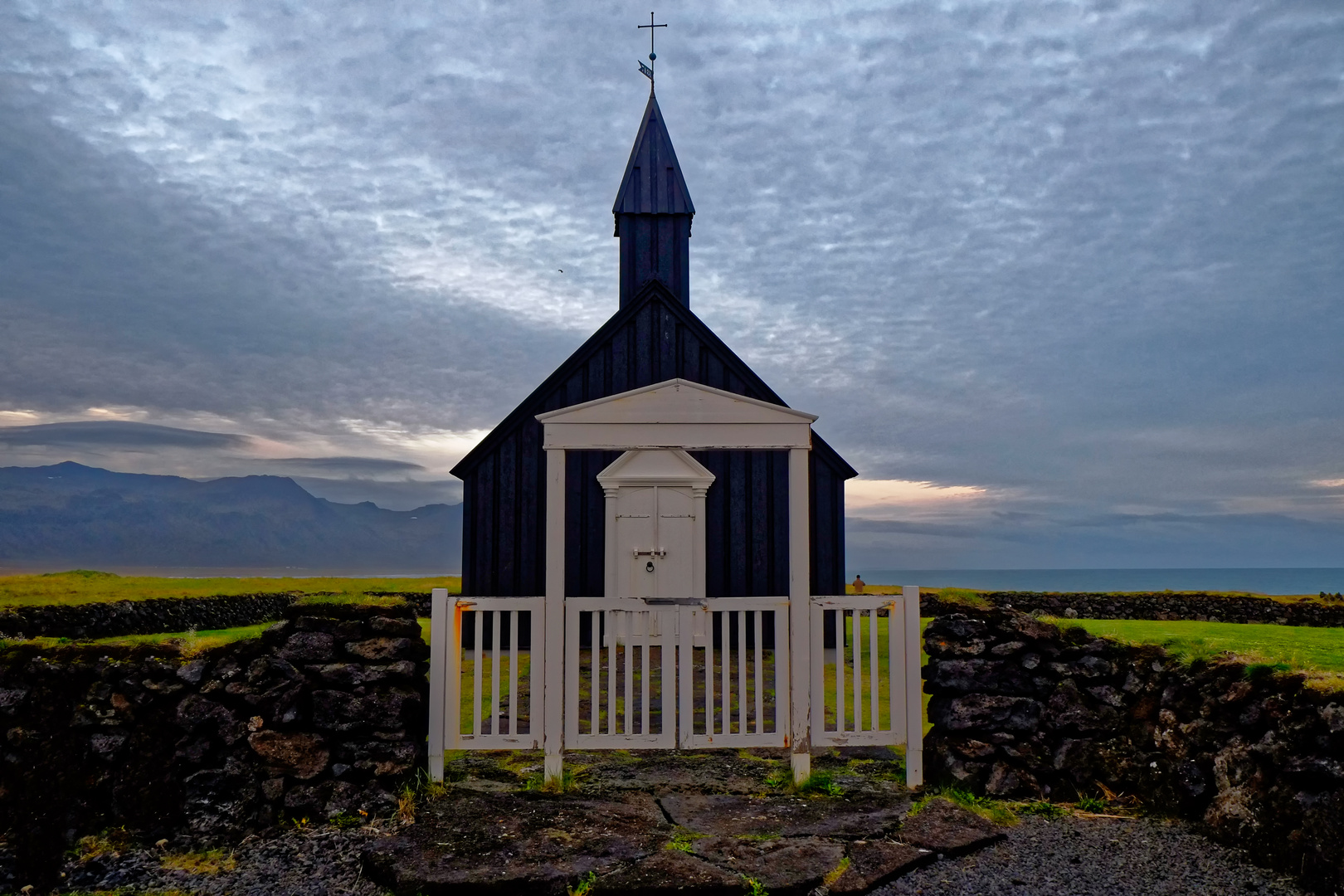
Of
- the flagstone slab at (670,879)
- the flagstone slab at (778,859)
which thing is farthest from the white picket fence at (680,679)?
the flagstone slab at (670,879)

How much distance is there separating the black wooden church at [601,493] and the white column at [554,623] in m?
5.50

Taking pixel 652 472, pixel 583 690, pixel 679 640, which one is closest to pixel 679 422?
pixel 679 640

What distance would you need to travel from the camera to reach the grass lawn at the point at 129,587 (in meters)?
14.6

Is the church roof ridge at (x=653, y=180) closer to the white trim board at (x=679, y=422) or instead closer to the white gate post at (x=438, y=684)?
the white trim board at (x=679, y=422)

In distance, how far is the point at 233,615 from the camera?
18141 millimetres

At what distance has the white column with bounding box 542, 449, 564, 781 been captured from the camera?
6582mm

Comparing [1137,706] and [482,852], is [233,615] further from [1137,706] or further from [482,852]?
[1137,706]

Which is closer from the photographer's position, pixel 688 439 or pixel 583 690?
pixel 688 439

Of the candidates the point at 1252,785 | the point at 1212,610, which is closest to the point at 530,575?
the point at 1252,785

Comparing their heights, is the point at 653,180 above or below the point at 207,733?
above

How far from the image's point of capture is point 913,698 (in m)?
6.83

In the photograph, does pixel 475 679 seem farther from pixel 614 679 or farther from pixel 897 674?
pixel 897 674

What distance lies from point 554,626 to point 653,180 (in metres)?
10.6

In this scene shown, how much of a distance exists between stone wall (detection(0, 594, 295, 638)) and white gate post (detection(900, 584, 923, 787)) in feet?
25.0
